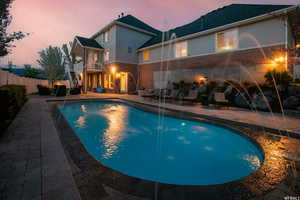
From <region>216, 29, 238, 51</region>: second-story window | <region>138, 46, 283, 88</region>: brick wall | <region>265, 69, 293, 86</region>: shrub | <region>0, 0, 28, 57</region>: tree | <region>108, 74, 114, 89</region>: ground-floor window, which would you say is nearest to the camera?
<region>0, 0, 28, 57</region>: tree

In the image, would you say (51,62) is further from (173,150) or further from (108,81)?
(173,150)

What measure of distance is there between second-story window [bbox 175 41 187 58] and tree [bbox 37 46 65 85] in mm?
17340

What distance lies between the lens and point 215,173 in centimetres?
300

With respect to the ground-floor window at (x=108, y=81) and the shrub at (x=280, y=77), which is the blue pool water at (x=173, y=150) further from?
the ground-floor window at (x=108, y=81)

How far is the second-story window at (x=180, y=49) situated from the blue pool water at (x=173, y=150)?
1042cm

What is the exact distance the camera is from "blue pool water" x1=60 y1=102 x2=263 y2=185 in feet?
9.89

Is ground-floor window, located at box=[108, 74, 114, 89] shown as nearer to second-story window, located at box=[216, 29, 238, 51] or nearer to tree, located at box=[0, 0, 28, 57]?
tree, located at box=[0, 0, 28, 57]

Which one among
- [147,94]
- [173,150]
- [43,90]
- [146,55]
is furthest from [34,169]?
[146,55]

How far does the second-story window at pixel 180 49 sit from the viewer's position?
14.8 meters

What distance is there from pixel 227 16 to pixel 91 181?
16152mm

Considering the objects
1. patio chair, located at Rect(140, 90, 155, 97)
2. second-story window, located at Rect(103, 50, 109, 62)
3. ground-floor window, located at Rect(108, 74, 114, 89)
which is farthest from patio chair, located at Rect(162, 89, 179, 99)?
second-story window, located at Rect(103, 50, 109, 62)

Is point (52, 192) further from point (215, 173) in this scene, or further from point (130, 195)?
point (215, 173)

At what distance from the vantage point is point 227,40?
11.8 metres

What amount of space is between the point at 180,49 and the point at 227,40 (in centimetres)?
471
